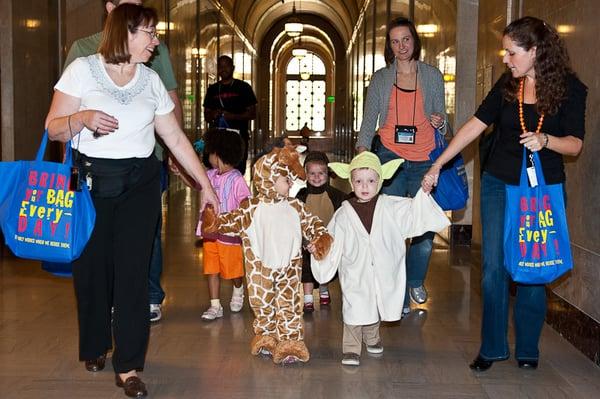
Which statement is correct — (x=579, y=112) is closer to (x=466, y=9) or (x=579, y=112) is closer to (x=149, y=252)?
→ (x=149, y=252)

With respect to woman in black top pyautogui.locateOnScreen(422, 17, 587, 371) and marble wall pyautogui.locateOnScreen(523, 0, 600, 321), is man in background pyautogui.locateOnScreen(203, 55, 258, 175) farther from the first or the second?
woman in black top pyautogui.locateOnScreen(422, 17, 587, 371)

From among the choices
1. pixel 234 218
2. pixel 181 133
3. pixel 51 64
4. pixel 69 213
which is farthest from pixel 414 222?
pixel 51 64

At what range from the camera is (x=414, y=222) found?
14.6 ft

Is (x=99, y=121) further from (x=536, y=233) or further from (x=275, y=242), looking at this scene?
(x=536, y=233)

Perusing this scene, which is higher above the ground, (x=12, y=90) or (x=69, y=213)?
(x=12, y=90)

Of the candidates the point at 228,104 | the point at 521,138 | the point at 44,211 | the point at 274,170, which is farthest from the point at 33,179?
the point at 228,104

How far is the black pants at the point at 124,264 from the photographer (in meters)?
3.86

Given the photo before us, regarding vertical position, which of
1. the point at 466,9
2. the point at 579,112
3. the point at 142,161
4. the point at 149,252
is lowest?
the point at 149,252

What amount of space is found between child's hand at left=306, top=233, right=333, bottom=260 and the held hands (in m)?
1.36

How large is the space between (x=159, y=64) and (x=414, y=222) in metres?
1.83

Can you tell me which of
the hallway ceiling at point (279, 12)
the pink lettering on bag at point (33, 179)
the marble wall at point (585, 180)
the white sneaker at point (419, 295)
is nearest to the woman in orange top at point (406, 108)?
the white sneaker at point (419, 295)

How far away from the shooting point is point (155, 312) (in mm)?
5391

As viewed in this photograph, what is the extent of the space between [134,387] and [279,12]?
3713 cm

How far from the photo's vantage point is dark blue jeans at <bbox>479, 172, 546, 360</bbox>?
4.32 meters
